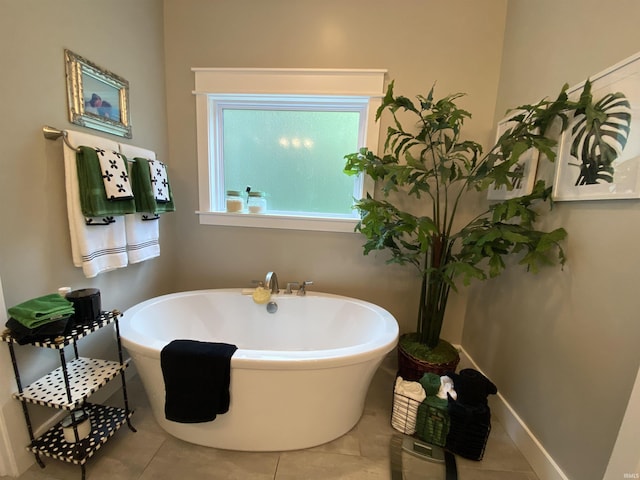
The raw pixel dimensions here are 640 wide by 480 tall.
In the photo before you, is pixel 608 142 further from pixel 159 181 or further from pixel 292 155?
pixel 159 181

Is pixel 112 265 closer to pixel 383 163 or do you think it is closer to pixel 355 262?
pixel 355 262

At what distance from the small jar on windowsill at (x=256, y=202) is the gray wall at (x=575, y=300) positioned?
169cm

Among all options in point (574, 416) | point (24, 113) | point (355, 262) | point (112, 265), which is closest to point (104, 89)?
point (24, 113)

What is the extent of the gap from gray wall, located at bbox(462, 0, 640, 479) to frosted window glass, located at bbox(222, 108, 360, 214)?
3.56 ft

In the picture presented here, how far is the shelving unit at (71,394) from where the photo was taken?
109 centimetres

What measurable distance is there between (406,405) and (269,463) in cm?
74

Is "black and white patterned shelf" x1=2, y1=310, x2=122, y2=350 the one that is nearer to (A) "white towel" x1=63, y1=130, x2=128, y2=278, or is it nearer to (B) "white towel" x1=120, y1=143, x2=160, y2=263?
(A) "white towel" x1=63, y1=130, x2=128, y2=278

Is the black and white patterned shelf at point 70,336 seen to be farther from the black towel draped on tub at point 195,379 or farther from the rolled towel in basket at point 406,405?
the rolled towel in basket at point 406,405

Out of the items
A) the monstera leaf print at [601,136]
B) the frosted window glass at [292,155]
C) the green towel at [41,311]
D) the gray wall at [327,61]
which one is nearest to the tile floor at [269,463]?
the green towel at [41,311]

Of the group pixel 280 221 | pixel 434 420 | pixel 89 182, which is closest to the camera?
pixel 89 182

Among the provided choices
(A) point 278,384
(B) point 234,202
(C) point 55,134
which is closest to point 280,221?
(B) point 234,202

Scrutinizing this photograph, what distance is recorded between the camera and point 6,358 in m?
1.10

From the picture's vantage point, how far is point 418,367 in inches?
64.5

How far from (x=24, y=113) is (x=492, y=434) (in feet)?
8.93
